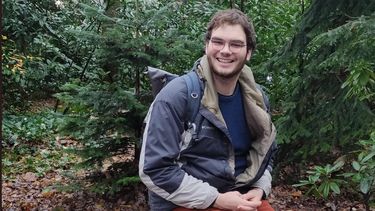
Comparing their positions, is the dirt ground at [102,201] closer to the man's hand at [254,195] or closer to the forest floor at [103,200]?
the forest floor at [103,200]

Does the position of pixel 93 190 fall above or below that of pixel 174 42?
below

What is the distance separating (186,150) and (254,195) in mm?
470

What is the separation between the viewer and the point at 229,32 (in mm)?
2627

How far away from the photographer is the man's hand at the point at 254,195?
8.73ft

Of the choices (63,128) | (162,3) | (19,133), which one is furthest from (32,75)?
(63,128)

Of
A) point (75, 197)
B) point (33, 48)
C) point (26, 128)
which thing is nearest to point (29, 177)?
point (75, 197)

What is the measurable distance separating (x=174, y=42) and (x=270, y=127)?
8.19ft

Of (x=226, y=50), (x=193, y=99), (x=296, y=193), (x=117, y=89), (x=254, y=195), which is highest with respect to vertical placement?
(x=226, y=50)

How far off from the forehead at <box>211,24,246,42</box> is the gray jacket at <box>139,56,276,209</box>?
0.53 ft

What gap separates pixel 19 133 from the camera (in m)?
8.84

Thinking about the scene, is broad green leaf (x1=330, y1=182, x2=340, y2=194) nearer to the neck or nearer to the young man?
the young man

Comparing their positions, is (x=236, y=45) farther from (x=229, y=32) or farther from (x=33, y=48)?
(x=33, y=48)

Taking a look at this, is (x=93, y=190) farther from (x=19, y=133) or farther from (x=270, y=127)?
(x=19, y=133)

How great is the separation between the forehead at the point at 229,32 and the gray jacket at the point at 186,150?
0.16 m
